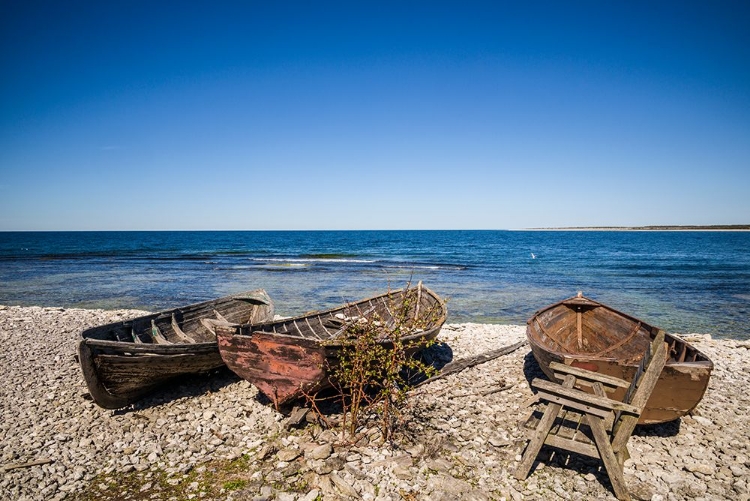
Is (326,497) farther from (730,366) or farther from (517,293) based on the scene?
(517,293)

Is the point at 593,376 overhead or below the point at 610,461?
overhead

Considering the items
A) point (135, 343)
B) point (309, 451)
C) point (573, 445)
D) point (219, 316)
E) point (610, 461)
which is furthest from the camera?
point (219, 316)

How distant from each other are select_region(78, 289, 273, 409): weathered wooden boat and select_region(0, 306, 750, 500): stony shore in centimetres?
50

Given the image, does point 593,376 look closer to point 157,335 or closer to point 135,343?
point 135,343

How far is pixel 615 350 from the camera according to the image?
8555mm

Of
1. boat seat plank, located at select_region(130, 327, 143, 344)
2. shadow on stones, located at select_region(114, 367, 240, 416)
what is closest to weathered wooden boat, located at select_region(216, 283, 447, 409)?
shadow on stones, located at select_region(114, 367, 240, 416)

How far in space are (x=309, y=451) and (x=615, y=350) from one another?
22.5 feet

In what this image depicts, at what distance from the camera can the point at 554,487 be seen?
5.23 m

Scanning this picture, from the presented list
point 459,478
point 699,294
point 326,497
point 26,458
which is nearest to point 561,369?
point 459,478

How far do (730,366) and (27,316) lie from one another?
22492 millimetres

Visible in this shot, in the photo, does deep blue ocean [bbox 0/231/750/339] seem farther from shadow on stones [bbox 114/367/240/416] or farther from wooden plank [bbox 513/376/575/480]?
wooden plank [bbox 513/376/575/480]

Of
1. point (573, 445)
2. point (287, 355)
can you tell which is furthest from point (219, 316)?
point (573, 445)

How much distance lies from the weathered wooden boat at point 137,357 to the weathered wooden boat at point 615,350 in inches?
267

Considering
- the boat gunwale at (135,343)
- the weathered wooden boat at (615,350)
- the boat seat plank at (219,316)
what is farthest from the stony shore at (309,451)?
the boat seat plank at (219,316)
